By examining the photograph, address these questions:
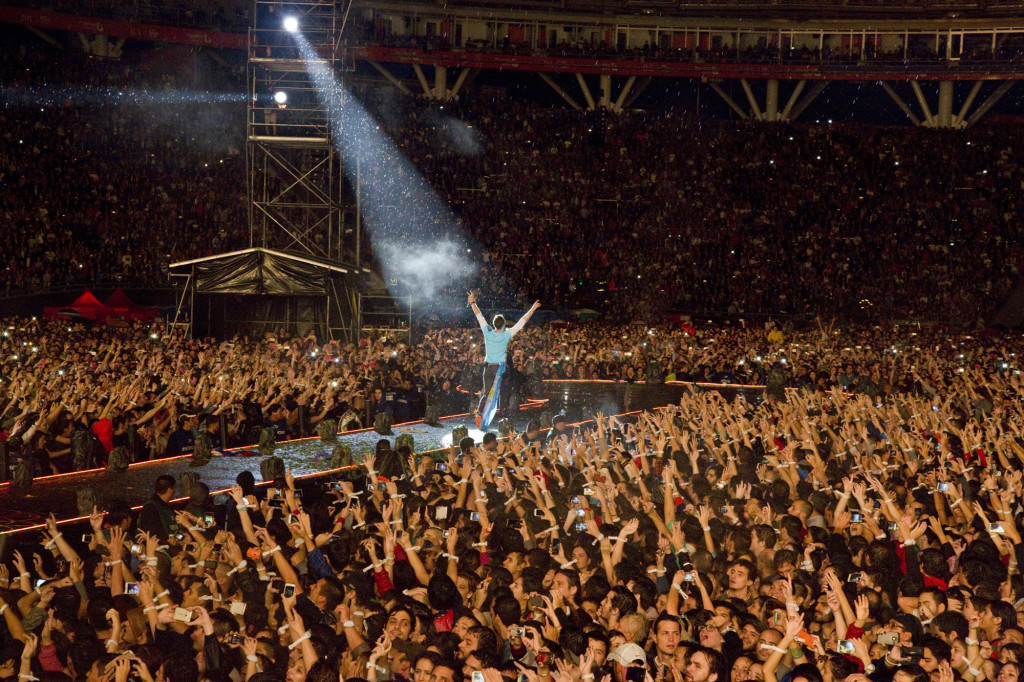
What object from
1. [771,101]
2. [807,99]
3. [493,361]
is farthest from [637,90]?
[493,361]

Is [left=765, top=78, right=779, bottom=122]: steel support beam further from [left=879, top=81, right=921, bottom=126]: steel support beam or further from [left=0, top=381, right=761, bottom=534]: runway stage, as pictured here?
[left=0, top=381, right=761, bottom=534]: runway stage

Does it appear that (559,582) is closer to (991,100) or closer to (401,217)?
(401,217)

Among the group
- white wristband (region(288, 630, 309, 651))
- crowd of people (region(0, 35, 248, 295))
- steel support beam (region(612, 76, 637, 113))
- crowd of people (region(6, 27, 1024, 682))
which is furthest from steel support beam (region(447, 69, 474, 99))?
white wristband (region(288, 630, 309, 651))

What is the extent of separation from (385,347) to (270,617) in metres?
13.5

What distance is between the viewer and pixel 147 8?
35.6m

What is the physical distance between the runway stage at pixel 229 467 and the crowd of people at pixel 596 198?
11.8 m

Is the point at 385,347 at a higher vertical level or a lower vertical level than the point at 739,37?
lower

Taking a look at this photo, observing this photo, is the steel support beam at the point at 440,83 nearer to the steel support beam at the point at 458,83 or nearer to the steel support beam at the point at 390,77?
the steel support beam at the point at 458,83

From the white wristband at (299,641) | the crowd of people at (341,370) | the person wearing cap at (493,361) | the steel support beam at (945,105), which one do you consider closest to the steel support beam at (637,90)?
the steel support beam at (945,105)

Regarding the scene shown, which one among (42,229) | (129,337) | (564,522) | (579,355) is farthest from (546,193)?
(564,522)

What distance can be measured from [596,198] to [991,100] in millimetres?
16474

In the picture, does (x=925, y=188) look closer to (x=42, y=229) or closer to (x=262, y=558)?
(x=42, y=229)

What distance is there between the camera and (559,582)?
6.48 meters

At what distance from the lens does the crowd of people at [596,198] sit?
30094mm
